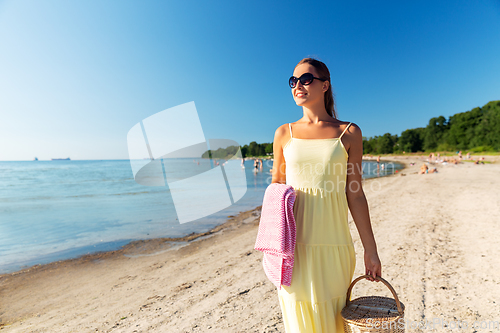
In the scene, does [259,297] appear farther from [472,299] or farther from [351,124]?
[351,124]

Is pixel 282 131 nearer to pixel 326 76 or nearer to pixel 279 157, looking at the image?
pixel 279 157

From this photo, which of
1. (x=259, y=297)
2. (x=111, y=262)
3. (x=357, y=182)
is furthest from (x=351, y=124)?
(x=111, y=262)

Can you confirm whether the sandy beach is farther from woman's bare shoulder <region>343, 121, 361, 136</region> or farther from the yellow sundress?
woman's bare shoulder <region>343, 121, 361, 136</region>

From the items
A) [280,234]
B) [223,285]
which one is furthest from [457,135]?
[280,234]

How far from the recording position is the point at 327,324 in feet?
4.62

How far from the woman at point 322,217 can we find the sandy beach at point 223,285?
168cm

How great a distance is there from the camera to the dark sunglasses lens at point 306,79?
1523 millimetres

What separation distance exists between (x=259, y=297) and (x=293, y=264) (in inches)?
96.4

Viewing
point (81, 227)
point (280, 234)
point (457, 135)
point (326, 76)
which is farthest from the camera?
point (457, 135)

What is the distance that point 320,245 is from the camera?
1414 mm

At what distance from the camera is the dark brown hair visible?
5.12 feet

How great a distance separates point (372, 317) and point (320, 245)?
1.64 ft

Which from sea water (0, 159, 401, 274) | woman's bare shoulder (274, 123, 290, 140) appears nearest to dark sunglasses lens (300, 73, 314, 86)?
woman's bare shoulder (274, 123, 290, 140)

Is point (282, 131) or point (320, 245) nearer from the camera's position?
point (320, 245)
